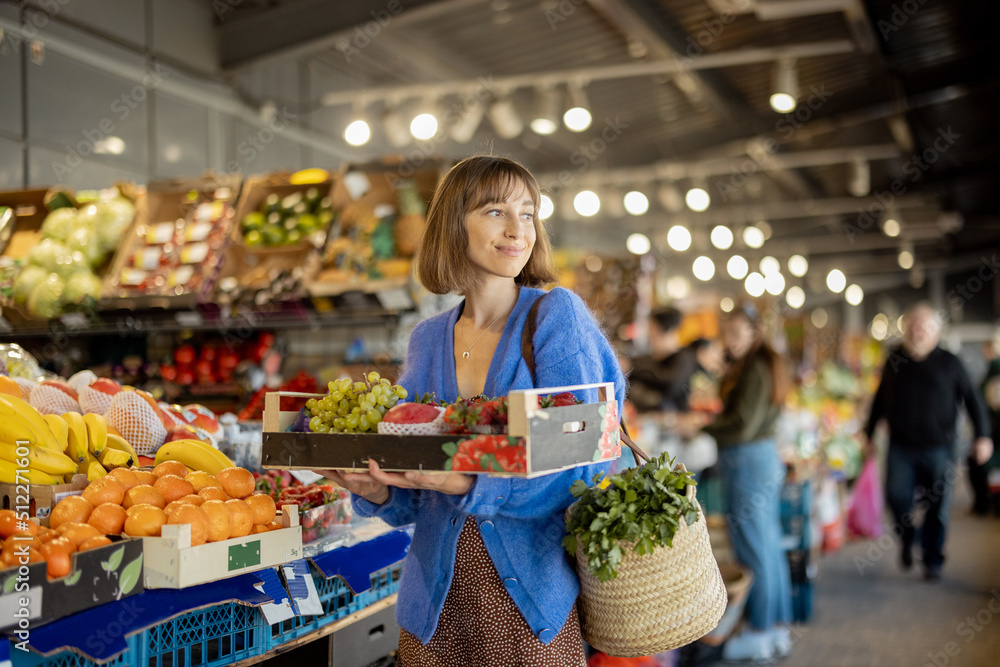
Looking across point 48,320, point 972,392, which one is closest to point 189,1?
point 48,320

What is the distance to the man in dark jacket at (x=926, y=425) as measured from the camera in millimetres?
6234

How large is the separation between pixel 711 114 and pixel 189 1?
6.94 metres

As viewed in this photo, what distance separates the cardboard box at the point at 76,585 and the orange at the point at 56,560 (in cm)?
1

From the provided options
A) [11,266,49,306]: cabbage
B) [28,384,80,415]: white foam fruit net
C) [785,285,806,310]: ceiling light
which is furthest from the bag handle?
[785,285,806,310]: ceiling light

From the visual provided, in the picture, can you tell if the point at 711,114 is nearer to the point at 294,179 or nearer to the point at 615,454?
the point at 294,179

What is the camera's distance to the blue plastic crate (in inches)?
82.1

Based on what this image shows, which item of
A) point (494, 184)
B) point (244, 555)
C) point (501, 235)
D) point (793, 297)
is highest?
point (793, 297)

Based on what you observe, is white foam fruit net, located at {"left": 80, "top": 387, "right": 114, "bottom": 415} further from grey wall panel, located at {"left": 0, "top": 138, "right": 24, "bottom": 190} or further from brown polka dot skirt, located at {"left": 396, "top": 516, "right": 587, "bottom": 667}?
grey wall panel, located at {"left": 0, "top": 138, "right": 24, "bottom": 190}

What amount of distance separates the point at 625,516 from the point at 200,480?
3.24 ft

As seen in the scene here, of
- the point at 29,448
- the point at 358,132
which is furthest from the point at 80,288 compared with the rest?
the point at 29,448

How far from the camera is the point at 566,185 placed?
11.6 meters

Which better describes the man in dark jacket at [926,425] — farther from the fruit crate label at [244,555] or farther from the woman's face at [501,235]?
the fruit crate label at [244,555]

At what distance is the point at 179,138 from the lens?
7.04m

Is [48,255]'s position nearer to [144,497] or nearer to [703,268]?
[144,497]
